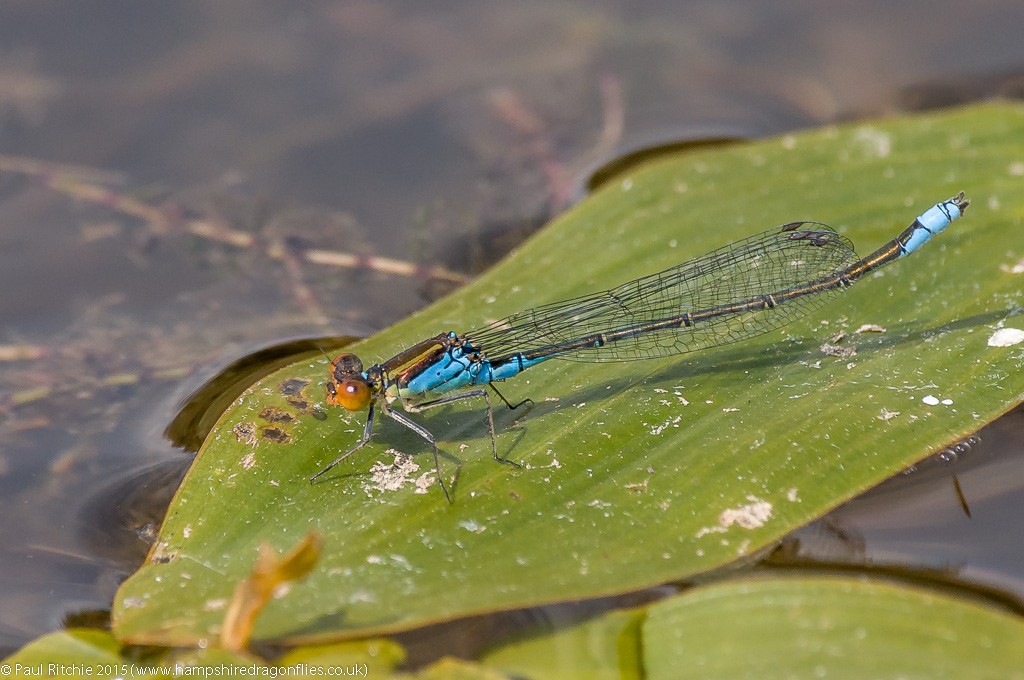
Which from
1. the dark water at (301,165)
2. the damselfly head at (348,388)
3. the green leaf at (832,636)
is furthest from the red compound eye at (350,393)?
the green leaf at (832,636)

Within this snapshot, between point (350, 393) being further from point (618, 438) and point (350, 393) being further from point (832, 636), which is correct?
point (832, 636)

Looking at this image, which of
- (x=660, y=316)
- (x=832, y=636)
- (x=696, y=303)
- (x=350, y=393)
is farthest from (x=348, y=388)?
(x=832, y=636)

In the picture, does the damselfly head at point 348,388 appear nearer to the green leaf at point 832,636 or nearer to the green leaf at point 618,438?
the green leaf at point 618,438

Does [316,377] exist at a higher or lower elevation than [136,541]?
higher

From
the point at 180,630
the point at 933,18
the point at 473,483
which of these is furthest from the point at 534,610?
the point at 933,18

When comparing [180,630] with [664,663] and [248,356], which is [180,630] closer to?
[664,663]

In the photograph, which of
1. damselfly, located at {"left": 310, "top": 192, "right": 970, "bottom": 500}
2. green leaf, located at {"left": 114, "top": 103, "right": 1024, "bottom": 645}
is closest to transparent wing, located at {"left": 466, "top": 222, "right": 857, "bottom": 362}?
damselfly, located at {"left": 310, "top": 192, "right": 970, "bottom": 500}

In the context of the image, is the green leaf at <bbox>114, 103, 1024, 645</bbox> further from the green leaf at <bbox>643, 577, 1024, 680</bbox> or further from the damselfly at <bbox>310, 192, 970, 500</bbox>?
the green leaf at <bbox>643, 577, 1024, 680</bbox>
